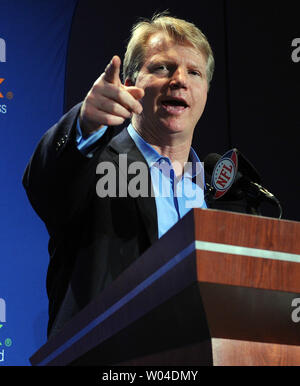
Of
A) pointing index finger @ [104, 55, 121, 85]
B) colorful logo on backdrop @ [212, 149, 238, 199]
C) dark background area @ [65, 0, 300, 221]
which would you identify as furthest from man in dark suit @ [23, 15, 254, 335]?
dark background area @ [65, 0, 300, 221]

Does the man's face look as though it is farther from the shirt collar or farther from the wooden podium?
the wooden podium

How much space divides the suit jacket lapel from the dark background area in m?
1.00

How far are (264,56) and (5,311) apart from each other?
1692mm

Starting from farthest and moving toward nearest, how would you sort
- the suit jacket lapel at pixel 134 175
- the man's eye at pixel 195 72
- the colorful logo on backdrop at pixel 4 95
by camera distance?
the colorful logo on backdrop at pixel 4 95 → the man's eye at pixel 195 72 → the suit jacket lapel at pixel 134 175

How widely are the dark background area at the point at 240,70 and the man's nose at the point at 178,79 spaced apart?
3.18 ft

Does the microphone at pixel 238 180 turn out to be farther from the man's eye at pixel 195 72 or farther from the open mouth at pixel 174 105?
the man's eye at pixel 195 72

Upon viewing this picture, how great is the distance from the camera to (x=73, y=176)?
3.90ft

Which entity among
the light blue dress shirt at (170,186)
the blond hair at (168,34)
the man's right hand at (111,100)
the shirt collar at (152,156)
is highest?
the blond hair at (168,34)

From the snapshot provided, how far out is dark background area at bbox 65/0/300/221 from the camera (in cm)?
264

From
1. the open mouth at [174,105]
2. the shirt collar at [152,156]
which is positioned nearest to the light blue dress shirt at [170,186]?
the shirt collar at [152,156]

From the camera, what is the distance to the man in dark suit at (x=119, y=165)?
112 centimetres

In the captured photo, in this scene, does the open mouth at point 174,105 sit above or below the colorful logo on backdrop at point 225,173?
above

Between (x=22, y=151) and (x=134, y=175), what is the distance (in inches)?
35.3

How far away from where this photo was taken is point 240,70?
2848mm
